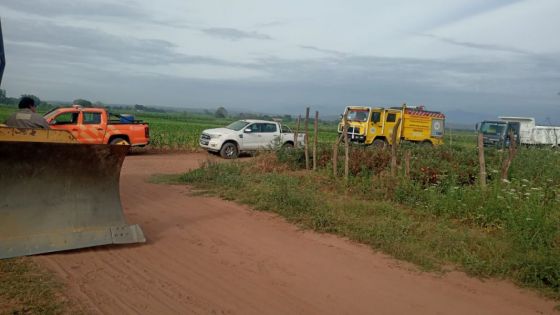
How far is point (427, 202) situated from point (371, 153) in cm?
351

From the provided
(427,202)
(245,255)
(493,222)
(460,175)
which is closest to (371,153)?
(460,175)

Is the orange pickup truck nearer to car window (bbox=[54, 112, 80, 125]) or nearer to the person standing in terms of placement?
car window (bbox=[54, 112, 80, 125])

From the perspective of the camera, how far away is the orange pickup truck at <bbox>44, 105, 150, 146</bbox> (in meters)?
15.1

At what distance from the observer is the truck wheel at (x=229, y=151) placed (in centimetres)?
1798

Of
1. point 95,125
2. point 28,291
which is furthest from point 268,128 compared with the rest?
point 28,291

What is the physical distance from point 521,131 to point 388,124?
10.9 m

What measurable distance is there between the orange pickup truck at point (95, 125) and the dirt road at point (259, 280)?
31.5 ft

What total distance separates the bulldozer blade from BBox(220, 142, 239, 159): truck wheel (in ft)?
39.7

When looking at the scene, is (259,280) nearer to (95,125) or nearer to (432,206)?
(432,206)

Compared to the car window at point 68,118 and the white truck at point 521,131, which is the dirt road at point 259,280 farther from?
the white truck at point 521,131

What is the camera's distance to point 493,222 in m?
7.18

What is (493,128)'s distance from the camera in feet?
84.5

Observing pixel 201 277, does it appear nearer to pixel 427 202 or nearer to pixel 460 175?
pixel 427 202

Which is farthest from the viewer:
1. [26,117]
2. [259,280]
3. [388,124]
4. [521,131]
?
[521,131]
